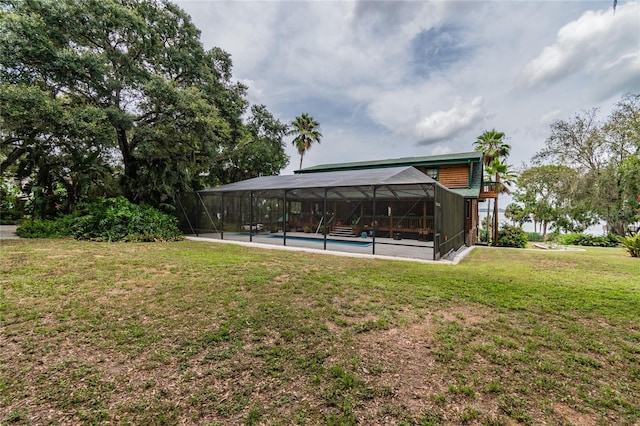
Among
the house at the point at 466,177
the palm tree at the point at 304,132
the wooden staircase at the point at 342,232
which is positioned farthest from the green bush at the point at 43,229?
the palm tree at the point at 304,132

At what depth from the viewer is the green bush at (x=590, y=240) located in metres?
15.0

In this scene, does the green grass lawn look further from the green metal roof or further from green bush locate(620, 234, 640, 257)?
the green metal roof

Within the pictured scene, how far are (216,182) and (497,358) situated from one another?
18.1 m

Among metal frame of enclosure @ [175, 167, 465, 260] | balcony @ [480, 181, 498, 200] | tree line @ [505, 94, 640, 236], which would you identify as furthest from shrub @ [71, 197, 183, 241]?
tree line @ [505, 94, 640, 236]

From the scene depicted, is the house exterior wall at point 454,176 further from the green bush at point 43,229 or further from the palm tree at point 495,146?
the green bush at point 43,229

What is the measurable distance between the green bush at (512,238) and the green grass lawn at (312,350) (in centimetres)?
1021

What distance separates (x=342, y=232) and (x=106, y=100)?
1144cm

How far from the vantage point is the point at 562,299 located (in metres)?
4.04

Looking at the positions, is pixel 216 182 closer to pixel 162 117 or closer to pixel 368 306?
pixel 162 117

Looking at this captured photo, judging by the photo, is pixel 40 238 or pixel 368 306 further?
pixel 40 238

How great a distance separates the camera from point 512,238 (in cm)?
1402

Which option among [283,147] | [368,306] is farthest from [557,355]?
[283,147]

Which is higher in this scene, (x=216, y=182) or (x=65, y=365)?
(x=216, y=182)

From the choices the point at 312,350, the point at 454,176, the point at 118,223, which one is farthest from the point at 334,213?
the point at 312,350
